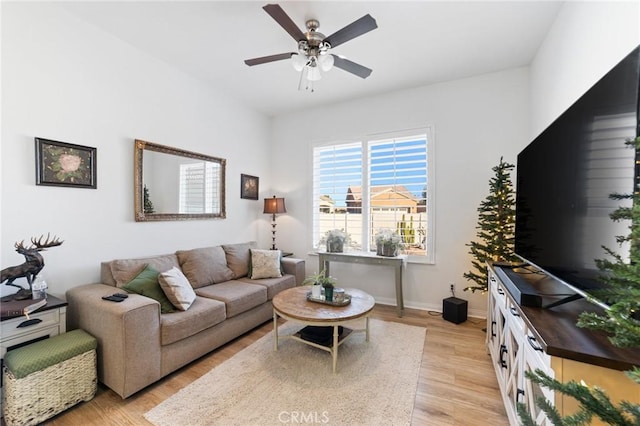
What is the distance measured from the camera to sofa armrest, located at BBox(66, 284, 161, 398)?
1.89m

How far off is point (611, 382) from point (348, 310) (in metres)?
1.60

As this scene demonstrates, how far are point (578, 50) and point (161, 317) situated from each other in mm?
3692

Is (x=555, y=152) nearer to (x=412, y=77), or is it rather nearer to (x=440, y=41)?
(x=440, y=41)

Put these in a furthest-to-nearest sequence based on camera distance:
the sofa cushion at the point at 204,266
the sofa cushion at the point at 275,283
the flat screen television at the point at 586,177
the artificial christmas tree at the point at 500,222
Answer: the sofa cushion at the point at 275,283 → the sofa cushion at the point at 204,266 → the artificial christmas tree at the point at 500,222 → the flat screen television at the point at 586,177

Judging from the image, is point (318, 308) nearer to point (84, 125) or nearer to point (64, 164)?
point (64, 164)

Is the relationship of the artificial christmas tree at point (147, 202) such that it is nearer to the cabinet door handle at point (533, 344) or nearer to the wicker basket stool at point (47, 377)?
the wicker basket stool at point (47, 377)

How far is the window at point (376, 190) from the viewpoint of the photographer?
373cm

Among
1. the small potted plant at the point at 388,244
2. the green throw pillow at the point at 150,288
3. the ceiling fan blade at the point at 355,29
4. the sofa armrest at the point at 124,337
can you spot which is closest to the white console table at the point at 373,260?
the small potted plant at the point at 388,244

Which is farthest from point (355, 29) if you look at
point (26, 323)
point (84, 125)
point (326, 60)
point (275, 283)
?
point (26, 323)

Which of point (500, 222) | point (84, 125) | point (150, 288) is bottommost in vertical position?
point (150, 288)

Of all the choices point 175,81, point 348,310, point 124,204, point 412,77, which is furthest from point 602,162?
point 175,81

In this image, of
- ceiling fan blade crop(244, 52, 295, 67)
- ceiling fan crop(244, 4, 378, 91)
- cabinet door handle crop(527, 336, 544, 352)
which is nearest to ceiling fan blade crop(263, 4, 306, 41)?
ceiling fan crop(244, 4, 378, 91)

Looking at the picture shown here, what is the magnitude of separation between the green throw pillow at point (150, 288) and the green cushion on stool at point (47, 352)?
426 millimetres

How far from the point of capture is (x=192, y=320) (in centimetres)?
229
